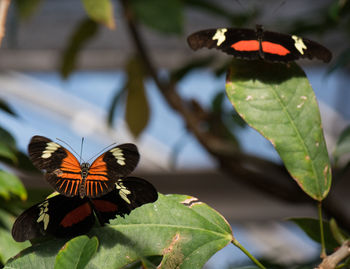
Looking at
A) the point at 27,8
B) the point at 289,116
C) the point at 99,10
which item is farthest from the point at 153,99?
the point at 289,116

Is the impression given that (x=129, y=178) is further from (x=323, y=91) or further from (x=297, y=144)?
(x=323, y=91)

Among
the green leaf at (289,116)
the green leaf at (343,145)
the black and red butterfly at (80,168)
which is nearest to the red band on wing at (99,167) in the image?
the black and red butterfly at (80,168)

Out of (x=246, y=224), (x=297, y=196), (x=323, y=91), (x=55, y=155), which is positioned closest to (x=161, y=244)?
(x=55, y=155)

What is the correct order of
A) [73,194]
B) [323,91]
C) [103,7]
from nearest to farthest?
[73,194] < [103,7] < [323,91]

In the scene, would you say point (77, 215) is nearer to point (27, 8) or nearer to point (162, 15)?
point (162, 15)

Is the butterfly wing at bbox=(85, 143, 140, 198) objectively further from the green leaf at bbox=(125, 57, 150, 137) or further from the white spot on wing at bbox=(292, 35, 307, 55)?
the green leaf at bbox=(125, 57, 150, 137)

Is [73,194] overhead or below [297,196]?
overhead
